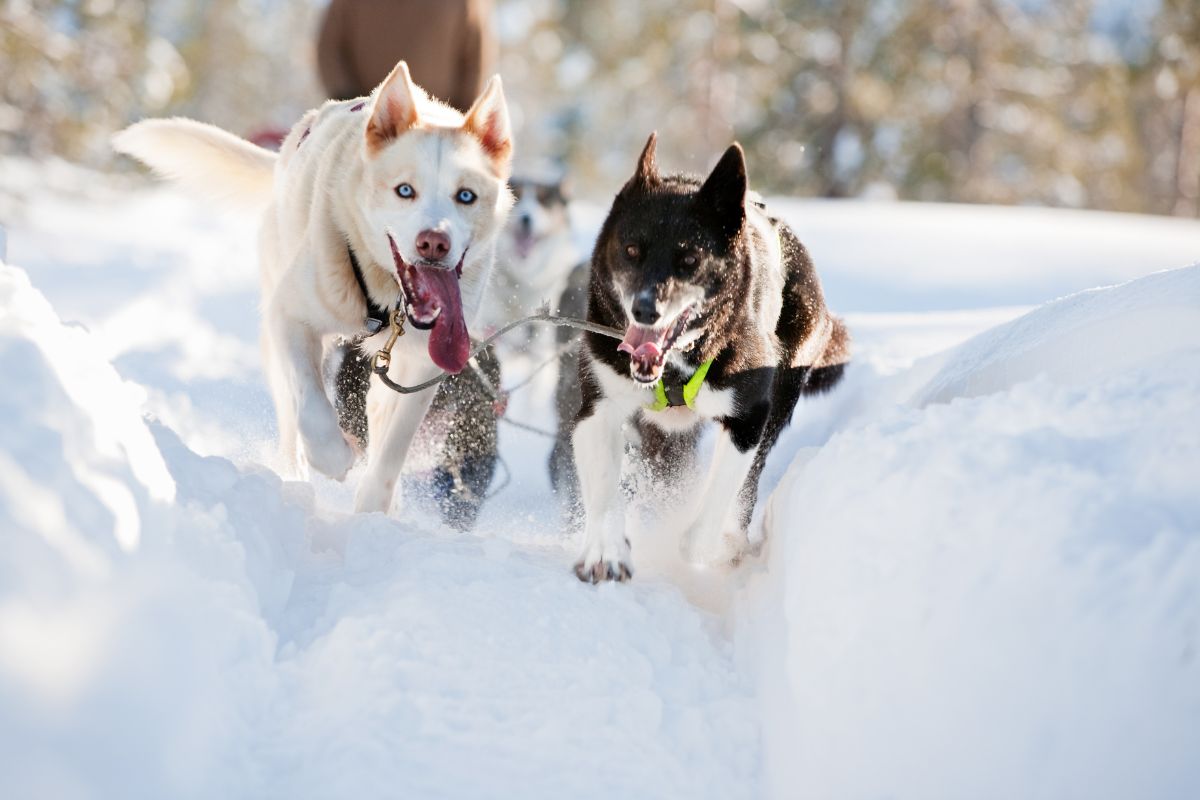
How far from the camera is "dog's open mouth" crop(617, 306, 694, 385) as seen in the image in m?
2.73

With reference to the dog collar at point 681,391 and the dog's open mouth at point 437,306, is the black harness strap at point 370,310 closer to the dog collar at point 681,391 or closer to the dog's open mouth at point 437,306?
the dog's open mouth at point 437,306

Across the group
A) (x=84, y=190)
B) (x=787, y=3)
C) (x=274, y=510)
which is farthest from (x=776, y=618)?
(x=787, y=3)

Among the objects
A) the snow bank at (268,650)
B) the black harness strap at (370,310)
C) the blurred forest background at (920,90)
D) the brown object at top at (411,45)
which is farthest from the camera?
the blurred forest background at (920,90)

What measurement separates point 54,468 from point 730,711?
1.31 meters

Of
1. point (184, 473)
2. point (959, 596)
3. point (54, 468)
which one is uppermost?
point (54, 468)

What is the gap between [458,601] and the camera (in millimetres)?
2334

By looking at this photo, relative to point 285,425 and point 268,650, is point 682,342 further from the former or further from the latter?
point 285,425

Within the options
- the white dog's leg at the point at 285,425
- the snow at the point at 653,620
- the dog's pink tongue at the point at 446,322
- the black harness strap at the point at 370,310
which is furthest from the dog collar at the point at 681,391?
the white dog's leg at the point at 285,425

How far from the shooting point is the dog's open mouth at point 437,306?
3043 mm

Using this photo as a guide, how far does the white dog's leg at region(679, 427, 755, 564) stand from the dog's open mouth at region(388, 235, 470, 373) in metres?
0.79

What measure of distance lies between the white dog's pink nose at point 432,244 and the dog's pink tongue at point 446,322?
0.28 feet

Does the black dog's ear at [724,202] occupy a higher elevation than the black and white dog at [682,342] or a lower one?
higher

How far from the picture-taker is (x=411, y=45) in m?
5.18

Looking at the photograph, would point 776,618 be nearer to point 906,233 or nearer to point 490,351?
point 490,351
